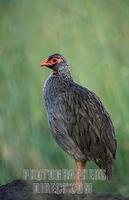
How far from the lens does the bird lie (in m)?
3.31

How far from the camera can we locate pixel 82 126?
3.31 m

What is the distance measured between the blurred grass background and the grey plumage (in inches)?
9.4

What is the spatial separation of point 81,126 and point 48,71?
0.48 meters

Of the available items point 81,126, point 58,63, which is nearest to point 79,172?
point 81,126

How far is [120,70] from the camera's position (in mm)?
3801

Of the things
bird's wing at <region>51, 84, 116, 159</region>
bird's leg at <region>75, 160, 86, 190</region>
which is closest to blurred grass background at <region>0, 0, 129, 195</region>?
bird's leg at <region>75, 160, 86, 190</region>

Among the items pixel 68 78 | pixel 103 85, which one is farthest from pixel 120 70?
pixel 68 78

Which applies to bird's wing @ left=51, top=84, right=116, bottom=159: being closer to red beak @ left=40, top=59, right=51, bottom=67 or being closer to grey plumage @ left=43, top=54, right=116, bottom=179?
grey plumage @ left=43, top=54, right=116, bottom=179

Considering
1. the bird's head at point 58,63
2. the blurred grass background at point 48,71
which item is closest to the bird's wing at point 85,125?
the bird's head at point 58,63

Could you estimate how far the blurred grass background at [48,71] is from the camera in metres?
3.62

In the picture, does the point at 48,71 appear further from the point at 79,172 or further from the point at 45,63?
the point at 79,172

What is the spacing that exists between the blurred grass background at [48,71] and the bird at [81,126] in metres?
0.23

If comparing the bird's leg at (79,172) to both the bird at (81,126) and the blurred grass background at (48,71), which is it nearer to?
the bird at (81,126)

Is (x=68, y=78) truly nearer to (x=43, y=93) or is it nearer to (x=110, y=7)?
(x=43, y=93)
